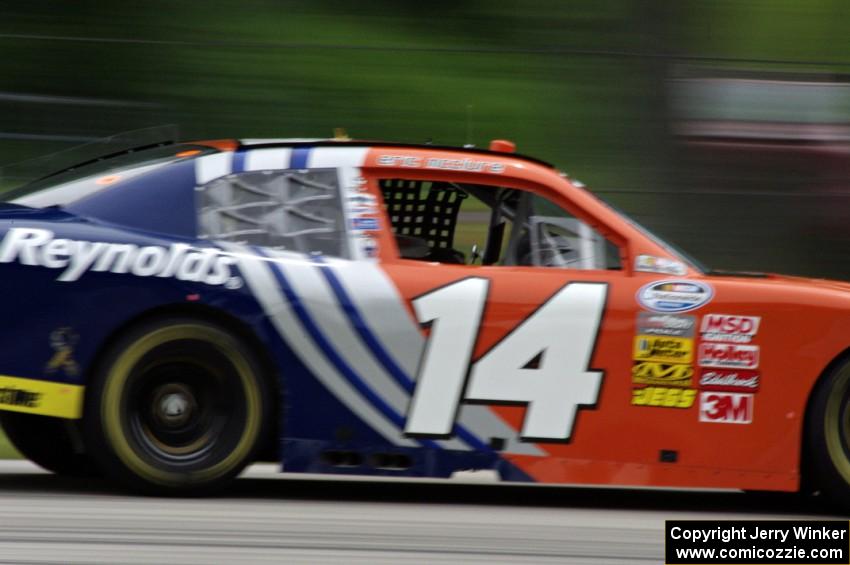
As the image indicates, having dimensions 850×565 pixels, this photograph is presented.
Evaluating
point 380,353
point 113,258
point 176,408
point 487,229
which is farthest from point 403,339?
point 113,258

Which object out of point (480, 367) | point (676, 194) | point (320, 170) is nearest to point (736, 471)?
point (480, 367)

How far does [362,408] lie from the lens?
6086 millimetres

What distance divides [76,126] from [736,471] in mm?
7232

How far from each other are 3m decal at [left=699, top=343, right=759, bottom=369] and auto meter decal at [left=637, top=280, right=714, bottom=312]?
19 cm

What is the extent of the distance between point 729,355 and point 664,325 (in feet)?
1.02

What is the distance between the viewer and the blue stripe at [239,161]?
20.6 ft

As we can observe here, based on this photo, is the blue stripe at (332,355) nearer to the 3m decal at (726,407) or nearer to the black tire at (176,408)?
the black tire at (176,408)

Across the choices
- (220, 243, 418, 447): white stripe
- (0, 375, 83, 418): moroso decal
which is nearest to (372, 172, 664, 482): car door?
(220, 243, 418, 447): white stripe

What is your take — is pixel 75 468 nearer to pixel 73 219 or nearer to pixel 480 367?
pixel 73 219

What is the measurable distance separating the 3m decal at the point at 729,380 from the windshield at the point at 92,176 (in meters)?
2.39

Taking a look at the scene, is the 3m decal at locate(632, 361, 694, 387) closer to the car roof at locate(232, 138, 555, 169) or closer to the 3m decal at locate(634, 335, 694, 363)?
the 3m decal at locate(634, 335, 694, 363)

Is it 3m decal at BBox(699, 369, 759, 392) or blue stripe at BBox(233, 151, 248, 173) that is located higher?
blue stripe at BBox(233, 151, 248, 173)

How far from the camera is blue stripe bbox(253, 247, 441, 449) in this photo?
606cm

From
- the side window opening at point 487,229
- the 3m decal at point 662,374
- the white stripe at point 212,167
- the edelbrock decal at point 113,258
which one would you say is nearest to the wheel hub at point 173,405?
the edelbrock decal at point 113,258
